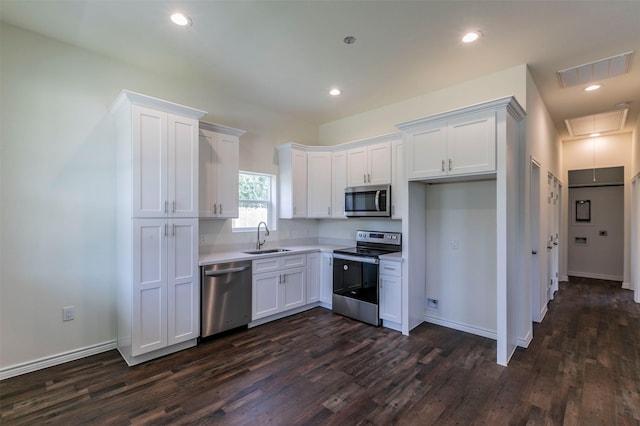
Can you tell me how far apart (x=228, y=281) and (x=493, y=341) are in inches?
124

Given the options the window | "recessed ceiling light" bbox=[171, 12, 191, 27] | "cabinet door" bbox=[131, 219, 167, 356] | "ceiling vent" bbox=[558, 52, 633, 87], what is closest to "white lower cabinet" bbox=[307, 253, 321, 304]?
the window

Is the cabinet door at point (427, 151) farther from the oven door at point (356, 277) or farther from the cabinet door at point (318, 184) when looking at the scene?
the cabinet door at point (318, 184)

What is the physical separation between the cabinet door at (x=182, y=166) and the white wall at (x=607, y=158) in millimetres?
7505

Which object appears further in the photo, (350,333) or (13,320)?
(350,333)

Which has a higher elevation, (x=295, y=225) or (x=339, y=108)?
(x=339, y=108)

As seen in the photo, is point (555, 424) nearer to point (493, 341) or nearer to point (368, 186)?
point (493, 341)

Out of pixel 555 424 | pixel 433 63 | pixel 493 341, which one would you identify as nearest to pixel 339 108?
pixel 433 63

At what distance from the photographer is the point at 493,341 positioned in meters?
3.33

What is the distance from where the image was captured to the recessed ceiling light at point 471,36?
264 cm

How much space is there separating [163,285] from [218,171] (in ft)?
4.89

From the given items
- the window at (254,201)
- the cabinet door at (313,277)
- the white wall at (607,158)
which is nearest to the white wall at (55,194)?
the window at (254,201)

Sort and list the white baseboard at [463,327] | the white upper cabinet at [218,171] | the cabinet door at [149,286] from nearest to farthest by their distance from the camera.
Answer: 1. the cabinet door at [149,286]
2. the white baseboard at [463,327]
3. the white upper cabinet at [218,171]

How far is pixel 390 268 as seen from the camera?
3.65 meters

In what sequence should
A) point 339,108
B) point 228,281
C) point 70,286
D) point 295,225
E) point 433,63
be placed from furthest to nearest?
point 295,225 < point 339,108 < point 228,281 < point 433,63 < point 70,286
